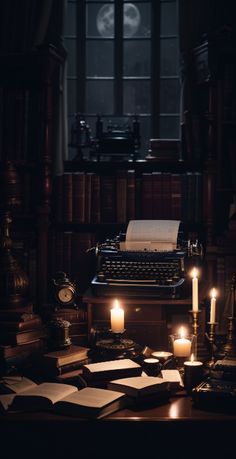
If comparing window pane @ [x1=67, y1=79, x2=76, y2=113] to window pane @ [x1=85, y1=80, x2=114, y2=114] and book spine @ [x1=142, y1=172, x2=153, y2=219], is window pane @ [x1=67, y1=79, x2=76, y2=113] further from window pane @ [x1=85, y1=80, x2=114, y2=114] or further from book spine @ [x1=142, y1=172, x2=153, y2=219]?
book spine @ [x1=142, y1=172, x2=153, y2=219]

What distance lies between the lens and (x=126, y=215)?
4.40m

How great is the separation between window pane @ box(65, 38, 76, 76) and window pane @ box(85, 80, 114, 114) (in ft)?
0.47

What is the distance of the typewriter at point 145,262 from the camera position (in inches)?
141

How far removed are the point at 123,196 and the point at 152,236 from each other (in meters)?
0.57

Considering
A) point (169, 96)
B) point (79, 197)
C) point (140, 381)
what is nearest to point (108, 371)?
point (140, 381)

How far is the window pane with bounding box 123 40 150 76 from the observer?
16.5 feet

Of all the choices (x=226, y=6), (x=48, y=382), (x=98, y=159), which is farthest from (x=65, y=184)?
(x=48, y=382)

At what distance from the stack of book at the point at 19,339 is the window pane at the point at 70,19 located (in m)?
2.49

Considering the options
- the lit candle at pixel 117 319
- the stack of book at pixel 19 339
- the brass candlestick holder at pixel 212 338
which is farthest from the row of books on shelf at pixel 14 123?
the brass candlestick holder at pixel 212 338

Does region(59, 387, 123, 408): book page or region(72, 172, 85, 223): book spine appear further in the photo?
region(72, 172, 85, 223): book spine

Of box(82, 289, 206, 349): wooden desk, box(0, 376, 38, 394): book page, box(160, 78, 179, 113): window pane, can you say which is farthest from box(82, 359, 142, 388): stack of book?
box(160, 78, 179, 113): window pane

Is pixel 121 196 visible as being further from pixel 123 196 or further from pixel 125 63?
pixel 125 63

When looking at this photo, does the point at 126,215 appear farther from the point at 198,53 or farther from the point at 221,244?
the point at 198,53

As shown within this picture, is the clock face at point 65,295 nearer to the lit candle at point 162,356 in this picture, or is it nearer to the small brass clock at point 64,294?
the small brass clock at point 64,294
